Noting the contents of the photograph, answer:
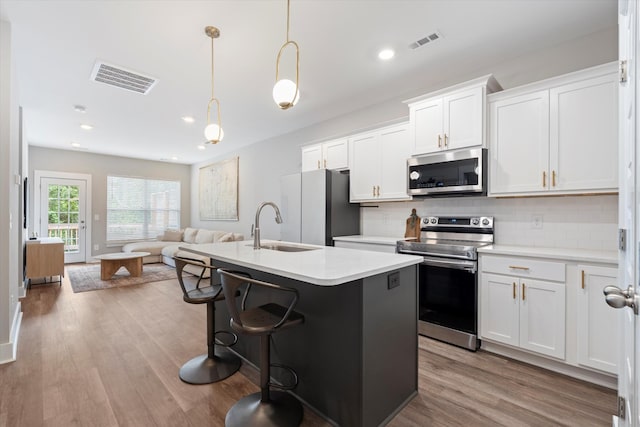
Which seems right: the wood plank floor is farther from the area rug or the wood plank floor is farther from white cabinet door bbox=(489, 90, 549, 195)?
the area rug

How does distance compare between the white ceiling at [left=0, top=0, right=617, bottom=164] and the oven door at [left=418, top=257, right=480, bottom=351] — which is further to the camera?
the oven door at [left=418, top=257, right=480, bottom=351]

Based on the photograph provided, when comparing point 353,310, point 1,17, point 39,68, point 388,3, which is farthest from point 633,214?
point 39,68

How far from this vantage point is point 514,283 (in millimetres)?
2443

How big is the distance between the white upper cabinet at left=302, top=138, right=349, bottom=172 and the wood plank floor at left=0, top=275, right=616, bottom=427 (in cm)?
256

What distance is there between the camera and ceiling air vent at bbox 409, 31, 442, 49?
8.38 feet

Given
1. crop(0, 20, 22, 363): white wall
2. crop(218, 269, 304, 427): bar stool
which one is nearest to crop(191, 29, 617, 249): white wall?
crop(218, 269, 304, 427): bar stool

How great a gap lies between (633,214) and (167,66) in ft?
12.1

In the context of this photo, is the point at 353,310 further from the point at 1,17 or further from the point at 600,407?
the point at 1,17

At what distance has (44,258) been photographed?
4.86m

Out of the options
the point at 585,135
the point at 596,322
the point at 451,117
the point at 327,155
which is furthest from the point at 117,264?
the point at 585,135

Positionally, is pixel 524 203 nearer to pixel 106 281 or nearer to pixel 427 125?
pixel 427 125

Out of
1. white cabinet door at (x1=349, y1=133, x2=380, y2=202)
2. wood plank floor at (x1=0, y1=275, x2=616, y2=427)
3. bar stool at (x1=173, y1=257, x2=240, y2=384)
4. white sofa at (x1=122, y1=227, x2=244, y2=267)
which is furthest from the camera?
white sofa at (x1=122, y1=227, x2=244, y2=267)

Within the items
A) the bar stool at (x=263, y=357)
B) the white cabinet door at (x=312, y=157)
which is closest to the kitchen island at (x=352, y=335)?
the bar stool at (x=263, y=357)

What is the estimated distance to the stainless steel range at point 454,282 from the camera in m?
2.66
